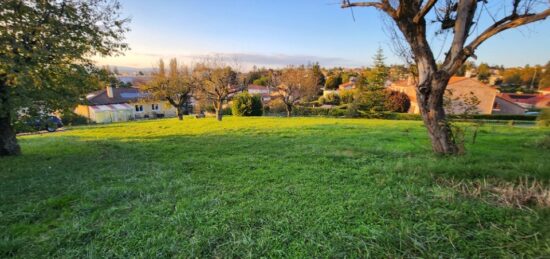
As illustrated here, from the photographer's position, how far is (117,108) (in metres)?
33.6

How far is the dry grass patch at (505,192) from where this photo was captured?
2.66m

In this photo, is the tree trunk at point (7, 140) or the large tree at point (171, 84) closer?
the tree trunk at point (7, 140)

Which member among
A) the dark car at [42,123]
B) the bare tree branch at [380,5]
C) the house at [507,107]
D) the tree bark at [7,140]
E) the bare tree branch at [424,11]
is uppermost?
the bare tree branch at [380,5]

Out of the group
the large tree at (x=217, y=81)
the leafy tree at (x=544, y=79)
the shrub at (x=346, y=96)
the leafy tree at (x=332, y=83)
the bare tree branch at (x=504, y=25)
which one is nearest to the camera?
the bare tree branch at (x=504, y=25)

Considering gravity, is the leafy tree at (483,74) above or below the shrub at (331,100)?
above

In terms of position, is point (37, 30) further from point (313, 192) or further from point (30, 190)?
point (313, 192)

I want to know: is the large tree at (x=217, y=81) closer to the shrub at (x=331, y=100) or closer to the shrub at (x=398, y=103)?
the shrub at (x=398, y=103)

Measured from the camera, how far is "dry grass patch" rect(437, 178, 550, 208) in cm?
266

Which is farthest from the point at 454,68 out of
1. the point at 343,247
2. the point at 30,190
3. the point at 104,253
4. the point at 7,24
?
the point at 7,24

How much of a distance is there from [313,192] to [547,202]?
8.01ft

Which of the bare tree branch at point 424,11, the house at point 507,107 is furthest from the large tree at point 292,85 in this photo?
→ the house at point 507,107

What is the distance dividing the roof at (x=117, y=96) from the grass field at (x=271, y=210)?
32233 mm

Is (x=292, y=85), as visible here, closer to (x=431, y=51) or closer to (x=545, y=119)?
(x=545, y=119)

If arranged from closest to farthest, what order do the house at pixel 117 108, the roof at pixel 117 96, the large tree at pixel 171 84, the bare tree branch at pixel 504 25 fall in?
the bare tree branch at pixel 504 25 → the large tree at pixel 171 84 → the house at pixel 117 108 → the roof at pixel 117 96
